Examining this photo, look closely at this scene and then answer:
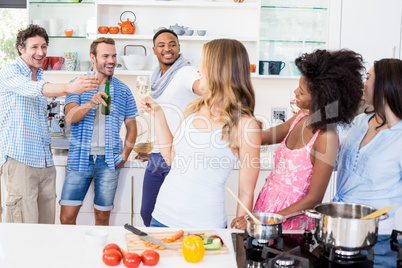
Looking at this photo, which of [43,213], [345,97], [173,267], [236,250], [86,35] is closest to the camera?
[173,267]

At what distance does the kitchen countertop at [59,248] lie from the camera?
1.48 metres

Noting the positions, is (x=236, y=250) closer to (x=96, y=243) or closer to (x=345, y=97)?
(x=96, y=243)

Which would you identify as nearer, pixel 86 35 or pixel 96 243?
pixel 96 243

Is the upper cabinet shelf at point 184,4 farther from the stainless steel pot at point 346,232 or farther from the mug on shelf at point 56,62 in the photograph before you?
the stainless steel pot at point 346,232

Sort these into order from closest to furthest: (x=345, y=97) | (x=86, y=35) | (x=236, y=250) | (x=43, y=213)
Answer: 1. (x=236, y=250)
2. (x=345, y=97)
3. (x=43, y=213)
4. (x=86, y=35)

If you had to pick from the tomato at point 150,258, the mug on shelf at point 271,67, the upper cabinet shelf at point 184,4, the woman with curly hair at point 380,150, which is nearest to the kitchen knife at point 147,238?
the tomato at point 150,258

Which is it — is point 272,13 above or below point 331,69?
above

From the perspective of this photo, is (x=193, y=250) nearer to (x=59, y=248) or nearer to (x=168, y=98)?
(x=59, y=248)

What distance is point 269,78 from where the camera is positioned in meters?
4.12

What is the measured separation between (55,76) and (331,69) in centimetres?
288

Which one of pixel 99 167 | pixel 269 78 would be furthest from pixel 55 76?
pixel 269 78

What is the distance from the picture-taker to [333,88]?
1.84 metres

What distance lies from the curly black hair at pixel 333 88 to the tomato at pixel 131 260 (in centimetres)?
87

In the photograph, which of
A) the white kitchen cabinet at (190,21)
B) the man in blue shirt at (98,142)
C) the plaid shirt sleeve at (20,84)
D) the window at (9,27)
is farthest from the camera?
the window at (9,27)
